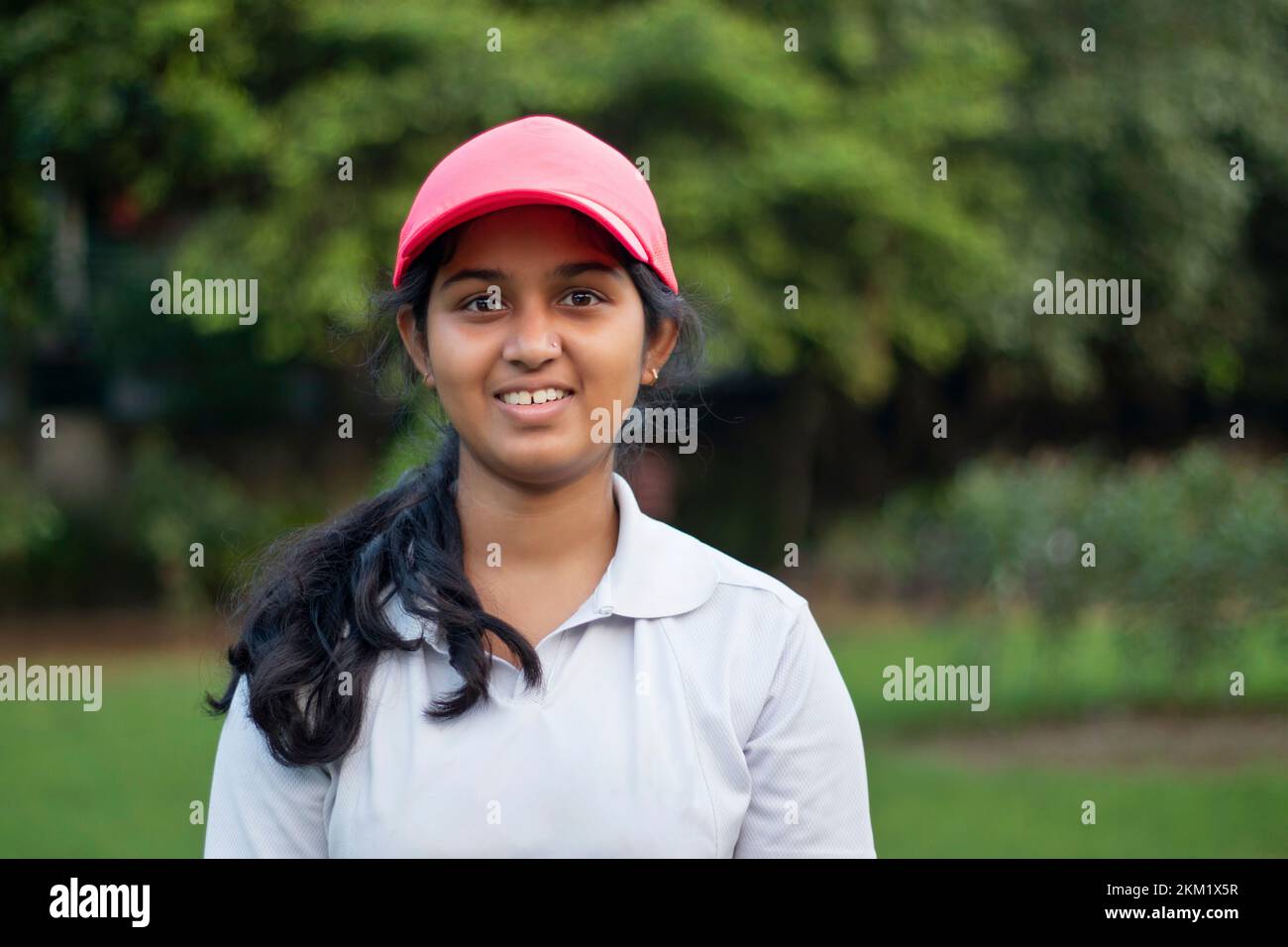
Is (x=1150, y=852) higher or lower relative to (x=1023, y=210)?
lower

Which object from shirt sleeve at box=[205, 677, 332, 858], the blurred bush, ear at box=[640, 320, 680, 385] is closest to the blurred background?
the blurred bush

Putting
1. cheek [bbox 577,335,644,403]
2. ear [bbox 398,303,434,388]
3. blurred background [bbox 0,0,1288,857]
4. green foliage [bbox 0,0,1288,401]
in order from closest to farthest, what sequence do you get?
1. cheek [bbox 577,335,644,403]
2. ear [bbox 398,303,434,388]
3. blurred background [bbox 0,0,1288,857]
4. green foliage [bbox 0,0,1288,401]

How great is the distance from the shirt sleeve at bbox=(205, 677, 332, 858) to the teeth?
0.46 m

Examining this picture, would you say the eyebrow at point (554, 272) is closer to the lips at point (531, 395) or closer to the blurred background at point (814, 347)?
the lips at point (531, 395)

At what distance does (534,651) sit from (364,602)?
0.71 feet

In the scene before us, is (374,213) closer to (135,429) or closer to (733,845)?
(135,429)

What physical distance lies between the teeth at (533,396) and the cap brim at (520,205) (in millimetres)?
184

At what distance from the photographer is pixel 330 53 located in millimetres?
9453

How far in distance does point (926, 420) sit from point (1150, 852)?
9112mm

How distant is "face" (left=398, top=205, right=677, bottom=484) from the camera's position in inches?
69.2

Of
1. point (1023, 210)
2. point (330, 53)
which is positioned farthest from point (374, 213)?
point (1023, 210)

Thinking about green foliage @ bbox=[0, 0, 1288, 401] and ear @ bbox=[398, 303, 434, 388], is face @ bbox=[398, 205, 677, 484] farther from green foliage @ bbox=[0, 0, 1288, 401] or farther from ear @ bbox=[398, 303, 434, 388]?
green foliage @ bbox=[0, 0, 1288, 401]

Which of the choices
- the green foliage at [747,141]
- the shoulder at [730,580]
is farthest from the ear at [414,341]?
the green foliage at [747,141]

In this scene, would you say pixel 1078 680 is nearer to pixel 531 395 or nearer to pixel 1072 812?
pixel 1072 812
